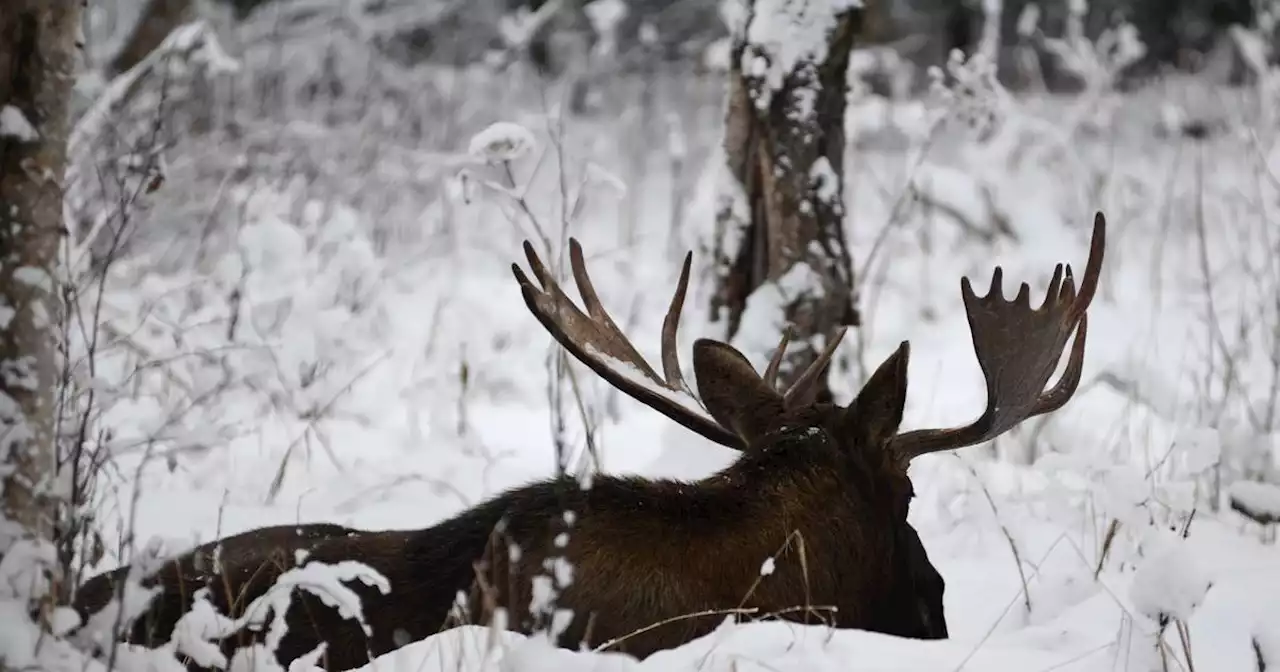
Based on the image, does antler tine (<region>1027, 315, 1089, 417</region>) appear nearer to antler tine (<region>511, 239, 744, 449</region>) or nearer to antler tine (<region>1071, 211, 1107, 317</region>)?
antler tine (<region>1071, 211, 1107, 317</region>)

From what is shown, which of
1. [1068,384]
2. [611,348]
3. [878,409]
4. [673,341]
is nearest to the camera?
[878,409]

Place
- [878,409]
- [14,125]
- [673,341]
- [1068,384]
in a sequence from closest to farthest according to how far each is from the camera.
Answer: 1. [14,125]
2. [878,409]
3. [1068,384]
4. [673,341]

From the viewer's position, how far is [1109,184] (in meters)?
9.78

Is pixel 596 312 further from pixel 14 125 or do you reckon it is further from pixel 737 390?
pixel 14 125

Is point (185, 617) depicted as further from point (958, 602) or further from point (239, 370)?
point (239, 370)

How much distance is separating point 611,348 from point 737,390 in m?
0.33

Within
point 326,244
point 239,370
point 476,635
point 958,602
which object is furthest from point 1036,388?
point 326,244

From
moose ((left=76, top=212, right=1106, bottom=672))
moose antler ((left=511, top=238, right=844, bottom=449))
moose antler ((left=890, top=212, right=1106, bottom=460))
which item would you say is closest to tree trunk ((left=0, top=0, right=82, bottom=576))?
moose ((left=76, top=212, right=1106, bottom=672))

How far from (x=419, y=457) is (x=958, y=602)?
2.27 metres

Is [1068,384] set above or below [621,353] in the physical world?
below

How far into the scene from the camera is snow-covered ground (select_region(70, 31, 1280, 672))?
9.78 feet

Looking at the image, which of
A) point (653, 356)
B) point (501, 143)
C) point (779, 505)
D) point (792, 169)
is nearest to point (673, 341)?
point (779, 505)

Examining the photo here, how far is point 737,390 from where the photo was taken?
3041mm

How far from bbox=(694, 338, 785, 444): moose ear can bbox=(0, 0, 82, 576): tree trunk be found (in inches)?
55.3
